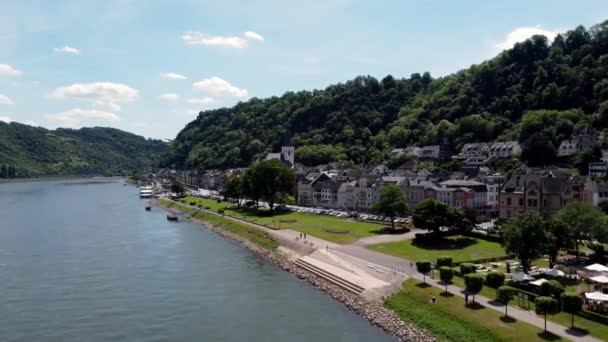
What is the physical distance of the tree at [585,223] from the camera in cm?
4894

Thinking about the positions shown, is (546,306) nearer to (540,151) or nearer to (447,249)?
(447,249)

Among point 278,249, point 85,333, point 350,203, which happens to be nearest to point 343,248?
point 278,249

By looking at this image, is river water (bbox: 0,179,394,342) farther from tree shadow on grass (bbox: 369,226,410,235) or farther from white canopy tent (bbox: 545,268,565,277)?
tree shadow on grass (bbox: 369,226,410,235)

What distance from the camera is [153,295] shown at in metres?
43.9

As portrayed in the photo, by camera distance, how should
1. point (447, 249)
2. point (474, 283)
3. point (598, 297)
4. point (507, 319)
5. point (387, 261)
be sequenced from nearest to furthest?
point (507, 319)
point (598, 297)
point (474, 283)
point (387, 261)
point (447, 249)

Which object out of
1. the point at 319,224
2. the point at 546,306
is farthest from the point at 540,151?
the point at 546,306

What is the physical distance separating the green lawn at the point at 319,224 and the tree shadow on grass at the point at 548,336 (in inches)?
1310

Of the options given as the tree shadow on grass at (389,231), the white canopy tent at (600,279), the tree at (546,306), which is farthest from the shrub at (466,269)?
the tree shadow on grass at (389,231)

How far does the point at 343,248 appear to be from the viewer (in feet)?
190

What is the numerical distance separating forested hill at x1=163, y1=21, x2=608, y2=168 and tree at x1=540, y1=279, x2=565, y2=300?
86451 mm

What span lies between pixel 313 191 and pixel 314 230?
34.7 m

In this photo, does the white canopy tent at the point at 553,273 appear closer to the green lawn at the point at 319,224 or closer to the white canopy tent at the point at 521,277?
the white canopy tent at the point at 521,277

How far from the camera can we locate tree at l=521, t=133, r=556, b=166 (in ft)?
334

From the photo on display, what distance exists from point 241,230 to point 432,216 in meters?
30.3
